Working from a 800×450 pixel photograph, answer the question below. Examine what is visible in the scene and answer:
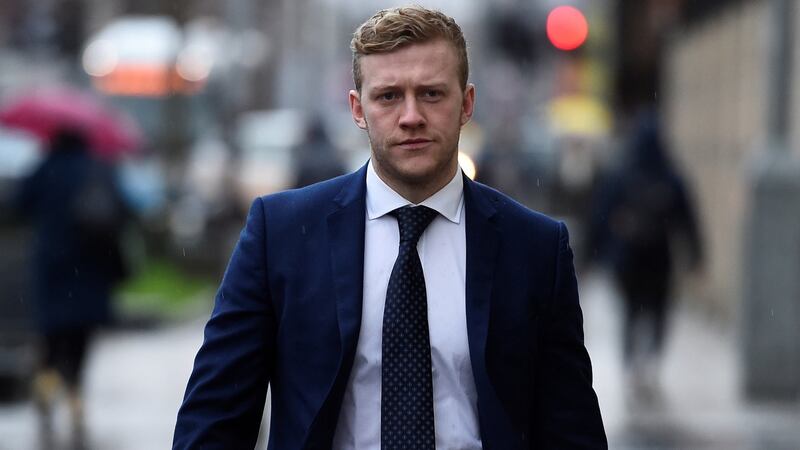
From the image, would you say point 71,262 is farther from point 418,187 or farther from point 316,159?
point 418,187

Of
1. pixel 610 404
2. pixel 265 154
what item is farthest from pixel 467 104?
pixel 265 154

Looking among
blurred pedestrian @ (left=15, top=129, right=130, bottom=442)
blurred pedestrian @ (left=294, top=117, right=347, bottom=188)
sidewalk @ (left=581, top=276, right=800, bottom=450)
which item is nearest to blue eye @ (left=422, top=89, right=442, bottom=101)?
sidewalk @ (left=581, top=276, right=800, bottom=450)

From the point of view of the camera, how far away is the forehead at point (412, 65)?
11.5ft

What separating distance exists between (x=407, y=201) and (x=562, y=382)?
1.77ft

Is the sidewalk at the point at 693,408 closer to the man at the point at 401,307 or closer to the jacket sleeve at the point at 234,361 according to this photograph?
the man at the point at 401,307

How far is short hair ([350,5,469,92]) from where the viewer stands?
349cm

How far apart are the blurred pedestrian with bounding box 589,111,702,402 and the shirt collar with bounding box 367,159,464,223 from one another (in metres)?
8.81

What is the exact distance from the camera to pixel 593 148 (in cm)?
3703

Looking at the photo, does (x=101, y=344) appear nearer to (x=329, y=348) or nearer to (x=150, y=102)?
(x=329, y=348)

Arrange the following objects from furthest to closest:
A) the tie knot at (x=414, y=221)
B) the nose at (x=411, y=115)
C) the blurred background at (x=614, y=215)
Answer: the blurred background at (x=614, y=215) < the tie knot at (x=414, y=221) < the nose at (x=411, y=115)

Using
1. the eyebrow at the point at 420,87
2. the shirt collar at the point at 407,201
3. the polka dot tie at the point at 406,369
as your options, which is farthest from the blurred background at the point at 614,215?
the polka dot tie at the point at 406,369

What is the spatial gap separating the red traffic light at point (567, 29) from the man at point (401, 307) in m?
28.8

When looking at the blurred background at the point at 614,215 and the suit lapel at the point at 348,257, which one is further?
the blurred background at the point at 614,215

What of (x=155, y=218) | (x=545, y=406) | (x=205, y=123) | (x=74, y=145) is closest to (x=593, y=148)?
(x=205, y=123)
